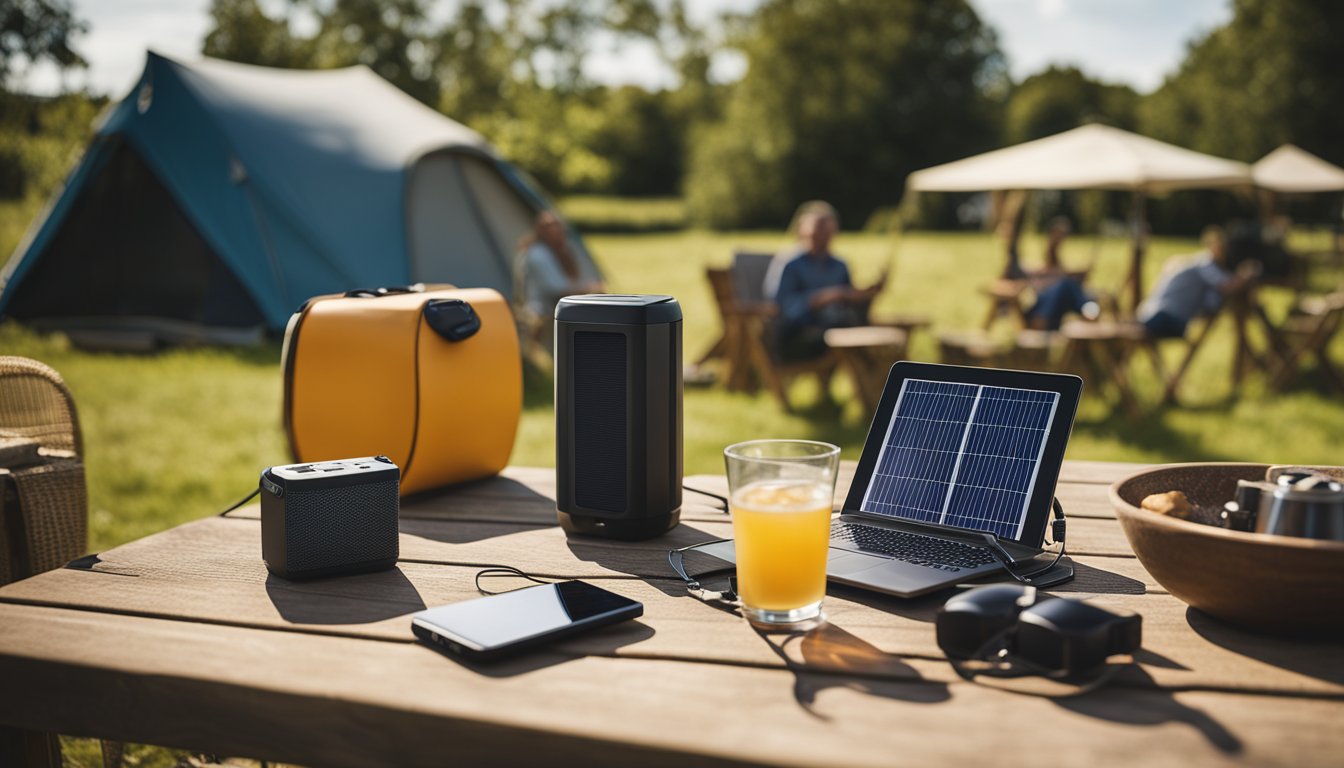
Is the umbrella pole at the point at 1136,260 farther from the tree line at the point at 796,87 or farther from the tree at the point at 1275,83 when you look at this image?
the tree at the point at 1275,83

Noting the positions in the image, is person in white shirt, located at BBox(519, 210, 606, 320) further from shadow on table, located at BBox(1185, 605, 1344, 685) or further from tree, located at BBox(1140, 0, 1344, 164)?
tree, located at BBox(1140, 0, 1344, 164)

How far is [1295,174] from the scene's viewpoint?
12320 mm

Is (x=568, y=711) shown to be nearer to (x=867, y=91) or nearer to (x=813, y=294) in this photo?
(x=813, y=294)

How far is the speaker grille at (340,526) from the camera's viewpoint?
1326 millimetres

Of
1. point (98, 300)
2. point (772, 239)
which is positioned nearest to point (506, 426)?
point (98, 300)

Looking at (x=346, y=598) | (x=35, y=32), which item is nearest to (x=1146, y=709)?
(x=346, y=598)

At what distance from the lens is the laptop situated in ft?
4.45

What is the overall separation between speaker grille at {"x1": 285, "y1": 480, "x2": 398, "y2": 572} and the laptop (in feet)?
1.44

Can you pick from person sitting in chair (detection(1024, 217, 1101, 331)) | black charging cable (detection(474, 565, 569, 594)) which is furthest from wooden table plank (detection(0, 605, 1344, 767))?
person sitting in chair (detection(1024, 217, 1101, 331))

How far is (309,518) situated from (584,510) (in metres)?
0.41

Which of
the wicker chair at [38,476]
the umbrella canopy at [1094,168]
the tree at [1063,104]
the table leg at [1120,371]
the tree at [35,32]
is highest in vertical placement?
the tree at [1063,104]

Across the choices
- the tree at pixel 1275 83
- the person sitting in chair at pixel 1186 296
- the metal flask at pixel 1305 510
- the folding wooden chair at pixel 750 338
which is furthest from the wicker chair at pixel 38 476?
the tree at pixel 1275 83

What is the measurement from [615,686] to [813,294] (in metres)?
5.72

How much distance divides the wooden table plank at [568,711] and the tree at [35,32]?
393 cm
